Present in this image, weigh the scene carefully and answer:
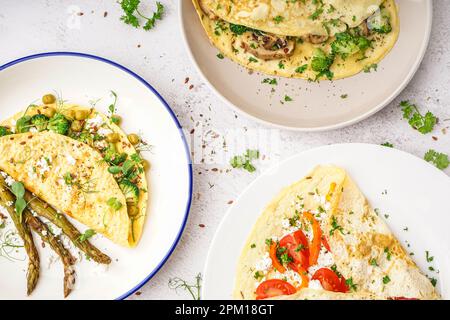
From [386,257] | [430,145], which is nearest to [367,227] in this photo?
[386,257]

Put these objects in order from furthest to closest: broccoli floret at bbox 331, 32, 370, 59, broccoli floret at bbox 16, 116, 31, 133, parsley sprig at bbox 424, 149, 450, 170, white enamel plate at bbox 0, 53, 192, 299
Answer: broccoli floret at bbox 16, 116, 31, 133 < white enamel plate at bbox 0, 53, 192, 299 < parsley sprig at bbox 424, 149, 450, 170 < broccoli floret at bbox 331, 32, 370, 59

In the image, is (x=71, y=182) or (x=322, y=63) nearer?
(x=322, y=63)

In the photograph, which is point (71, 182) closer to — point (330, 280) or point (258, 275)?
point (258, 275)

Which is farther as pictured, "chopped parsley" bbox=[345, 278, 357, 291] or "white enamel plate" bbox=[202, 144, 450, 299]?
"white enamel plate" bbox=[202, 144, 450, 299]

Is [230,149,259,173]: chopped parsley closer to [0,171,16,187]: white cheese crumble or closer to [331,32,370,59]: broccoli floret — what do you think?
[331,32,370,59]: broccoli floret

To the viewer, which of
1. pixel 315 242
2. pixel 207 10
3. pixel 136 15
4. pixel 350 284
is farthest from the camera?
pixel 136 15

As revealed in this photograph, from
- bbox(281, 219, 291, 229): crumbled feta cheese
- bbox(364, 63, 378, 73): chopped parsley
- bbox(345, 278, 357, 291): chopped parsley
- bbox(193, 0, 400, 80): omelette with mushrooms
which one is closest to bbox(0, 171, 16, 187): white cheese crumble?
bbox(193, 0, 400, 80): omelette with mushrooms

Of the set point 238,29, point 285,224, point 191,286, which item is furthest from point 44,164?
point 285,224

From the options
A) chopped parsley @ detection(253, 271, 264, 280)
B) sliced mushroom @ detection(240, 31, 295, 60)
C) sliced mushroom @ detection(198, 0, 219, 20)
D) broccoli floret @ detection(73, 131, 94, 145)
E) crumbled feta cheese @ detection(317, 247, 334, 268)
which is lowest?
chopped parsley @ detection(253, 271, 264, 280)

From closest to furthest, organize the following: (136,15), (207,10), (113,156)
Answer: (207,10) < (113,156) < (136,15)
